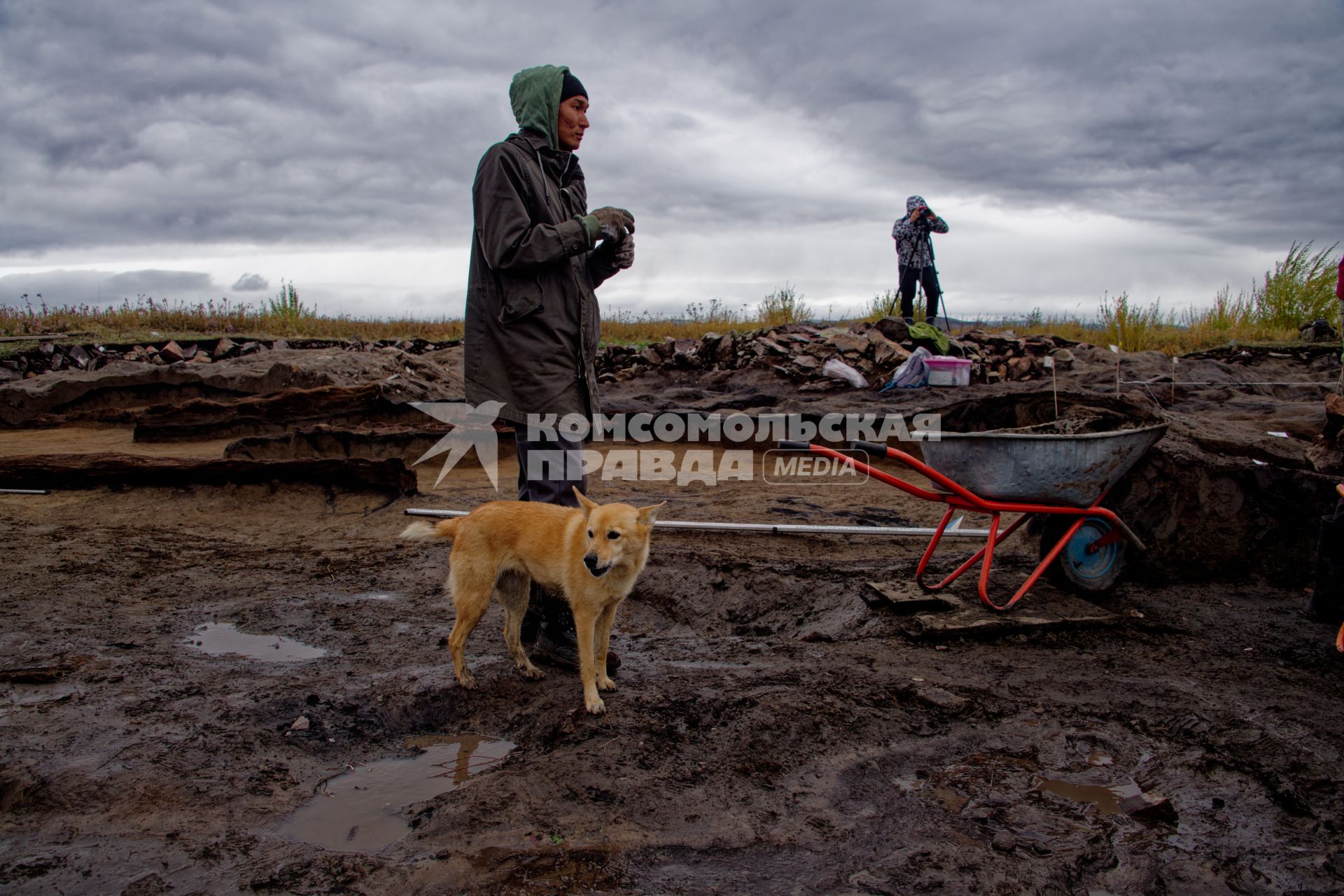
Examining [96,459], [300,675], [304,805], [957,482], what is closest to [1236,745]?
[957,482]

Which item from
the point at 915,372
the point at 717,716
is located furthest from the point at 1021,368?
the point at 717,716

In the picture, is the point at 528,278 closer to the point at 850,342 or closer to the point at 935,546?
the point at 935,546

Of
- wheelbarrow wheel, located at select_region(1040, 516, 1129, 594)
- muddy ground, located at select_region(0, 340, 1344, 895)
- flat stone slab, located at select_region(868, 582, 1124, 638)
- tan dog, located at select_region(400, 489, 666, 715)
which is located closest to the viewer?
muddy ground, located at select_region(0, 340, 1344, 895)

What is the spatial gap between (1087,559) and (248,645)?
4864 millimetres

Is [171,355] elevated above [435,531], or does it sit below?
above

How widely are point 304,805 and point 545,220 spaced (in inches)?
105

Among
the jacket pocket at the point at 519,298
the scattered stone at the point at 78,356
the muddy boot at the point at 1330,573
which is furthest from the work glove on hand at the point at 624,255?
the scattered stone at the point at 78,356

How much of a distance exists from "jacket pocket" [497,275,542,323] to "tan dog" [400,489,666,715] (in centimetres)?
87

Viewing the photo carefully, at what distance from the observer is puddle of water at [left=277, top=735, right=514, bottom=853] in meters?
2.56

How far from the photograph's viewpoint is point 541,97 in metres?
3.82

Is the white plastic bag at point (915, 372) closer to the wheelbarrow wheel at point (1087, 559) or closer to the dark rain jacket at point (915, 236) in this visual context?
the dark rain jacket at point (915, 236)

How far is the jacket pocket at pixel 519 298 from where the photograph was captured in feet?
12.1

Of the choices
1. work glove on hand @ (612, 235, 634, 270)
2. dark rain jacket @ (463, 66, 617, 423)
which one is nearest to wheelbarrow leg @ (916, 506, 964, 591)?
dark rain jacket @ (463, 66, 617, 423)

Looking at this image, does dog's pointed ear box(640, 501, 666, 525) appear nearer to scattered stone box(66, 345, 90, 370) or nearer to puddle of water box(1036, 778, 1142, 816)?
puddle of water box(1036, 778, 1142, 816)
